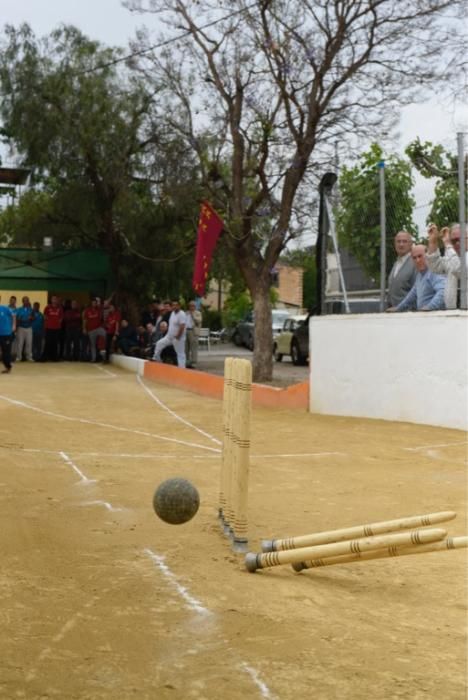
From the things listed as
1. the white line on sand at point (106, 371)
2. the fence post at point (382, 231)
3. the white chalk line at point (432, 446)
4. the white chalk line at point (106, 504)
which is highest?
the fence post at point (382, 231)

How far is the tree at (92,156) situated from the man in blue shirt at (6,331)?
758 cm

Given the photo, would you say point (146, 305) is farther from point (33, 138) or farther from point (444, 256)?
point (444, 256)

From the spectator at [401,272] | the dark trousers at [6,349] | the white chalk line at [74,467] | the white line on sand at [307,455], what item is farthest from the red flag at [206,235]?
the white chalk line at [74,467]

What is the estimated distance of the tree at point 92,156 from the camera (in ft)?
107

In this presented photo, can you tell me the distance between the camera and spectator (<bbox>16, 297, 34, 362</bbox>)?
1195 inches

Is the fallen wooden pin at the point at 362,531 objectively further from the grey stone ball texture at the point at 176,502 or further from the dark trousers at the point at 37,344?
the dark trousers at the point at 37,344

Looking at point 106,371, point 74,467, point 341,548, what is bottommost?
point 106,371

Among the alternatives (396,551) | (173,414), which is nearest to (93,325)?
(173,414)

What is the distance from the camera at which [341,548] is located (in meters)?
6.38

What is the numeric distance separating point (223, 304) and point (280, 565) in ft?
243

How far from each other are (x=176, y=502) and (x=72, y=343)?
2562 cm

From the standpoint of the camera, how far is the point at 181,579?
6.75m

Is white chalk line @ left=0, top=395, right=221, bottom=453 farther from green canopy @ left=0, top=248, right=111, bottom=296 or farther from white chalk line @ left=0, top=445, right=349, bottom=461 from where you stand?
green canopy @ left=0, top=248, right=111, bottom=296

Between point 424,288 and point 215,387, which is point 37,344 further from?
point 424,288
